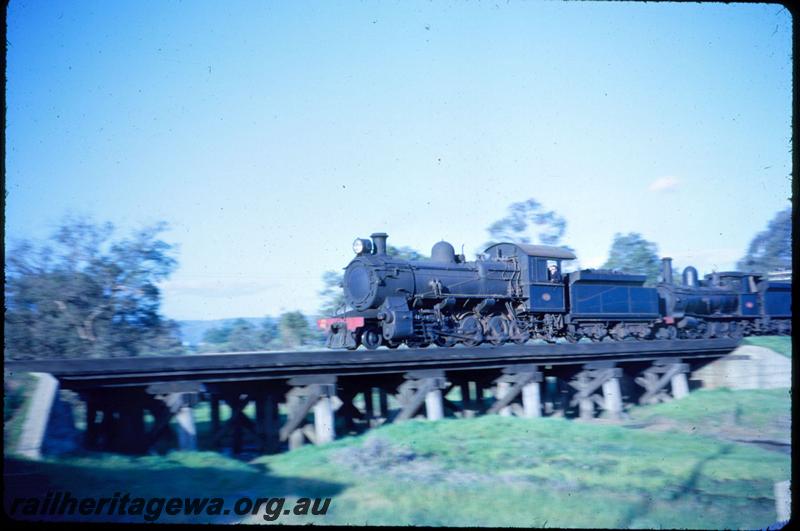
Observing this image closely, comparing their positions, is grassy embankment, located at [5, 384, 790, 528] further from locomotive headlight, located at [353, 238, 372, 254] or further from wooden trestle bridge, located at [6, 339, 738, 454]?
locomotive headlight, located at [353, 238, 372, 254]

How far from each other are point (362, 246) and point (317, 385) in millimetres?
5636

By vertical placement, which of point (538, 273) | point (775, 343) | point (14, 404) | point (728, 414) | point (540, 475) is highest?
point (538, 273)

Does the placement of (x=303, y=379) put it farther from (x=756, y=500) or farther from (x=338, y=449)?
(x=756, y=500)

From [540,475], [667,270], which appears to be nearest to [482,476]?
[540,475]

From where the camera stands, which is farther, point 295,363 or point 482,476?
point 295,363

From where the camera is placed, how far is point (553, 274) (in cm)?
1831

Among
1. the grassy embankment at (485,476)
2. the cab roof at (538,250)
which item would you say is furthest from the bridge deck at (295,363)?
the cab roof at (538,250)

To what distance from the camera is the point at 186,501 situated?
6715mm

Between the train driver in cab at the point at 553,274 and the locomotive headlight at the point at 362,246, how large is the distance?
6.18 metres

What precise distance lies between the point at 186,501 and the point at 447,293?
10005 millimetres

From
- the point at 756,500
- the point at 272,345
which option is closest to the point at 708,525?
the point at 756,500

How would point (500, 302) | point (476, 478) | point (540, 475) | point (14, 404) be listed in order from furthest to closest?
point (500, 302) → point (540, 475) → point (476, 478) → point (14, 404)

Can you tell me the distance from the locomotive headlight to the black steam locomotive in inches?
1.1

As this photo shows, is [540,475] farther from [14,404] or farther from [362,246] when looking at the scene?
[362,246]
